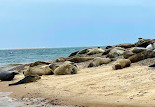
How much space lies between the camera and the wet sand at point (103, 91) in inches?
195

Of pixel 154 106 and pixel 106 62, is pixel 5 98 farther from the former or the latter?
pixel 106 62

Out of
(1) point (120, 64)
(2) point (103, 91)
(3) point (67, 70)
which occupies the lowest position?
(2) point (103, 91)

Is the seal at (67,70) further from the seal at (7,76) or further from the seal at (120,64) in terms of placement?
the seal at (7,76)

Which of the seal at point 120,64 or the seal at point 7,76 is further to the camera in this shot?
the seal at point 7,76

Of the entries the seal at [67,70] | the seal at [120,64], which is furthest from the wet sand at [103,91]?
the seal at [67,70]

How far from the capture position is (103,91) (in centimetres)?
595

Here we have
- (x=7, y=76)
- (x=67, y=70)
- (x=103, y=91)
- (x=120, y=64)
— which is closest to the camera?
(x=103, y=91)

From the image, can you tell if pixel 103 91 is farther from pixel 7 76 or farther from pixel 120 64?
pixel 7 76

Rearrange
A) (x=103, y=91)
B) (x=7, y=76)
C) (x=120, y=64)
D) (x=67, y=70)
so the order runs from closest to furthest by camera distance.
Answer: (x=103, y=91) → (x=120, y=64) → (x=67, y=70) → (x=7, y=76)

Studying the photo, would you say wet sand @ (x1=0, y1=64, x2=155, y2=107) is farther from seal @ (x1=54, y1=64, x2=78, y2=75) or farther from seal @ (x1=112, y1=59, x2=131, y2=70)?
seal @ (x1=54, y1=64, x2=78, y2=75)

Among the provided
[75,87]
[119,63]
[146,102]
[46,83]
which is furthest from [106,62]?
[146,102]

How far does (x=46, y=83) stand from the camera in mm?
7980

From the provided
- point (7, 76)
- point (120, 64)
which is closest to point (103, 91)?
point (120, 64)

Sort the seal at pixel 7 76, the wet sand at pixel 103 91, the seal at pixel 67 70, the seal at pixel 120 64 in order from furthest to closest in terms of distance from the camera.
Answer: the seal at pixel 7 76 < the seal at pixel 67 70 < the seal at pixel 120 64 < the wet sand at pixel 103 91
